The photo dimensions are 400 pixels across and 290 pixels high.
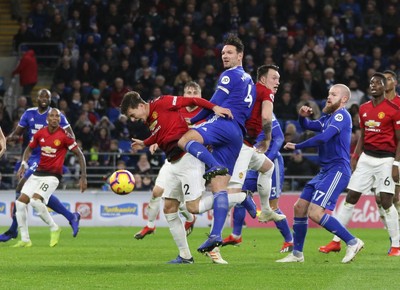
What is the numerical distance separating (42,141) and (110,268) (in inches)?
257

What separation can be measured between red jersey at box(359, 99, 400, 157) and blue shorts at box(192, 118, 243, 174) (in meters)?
3.75

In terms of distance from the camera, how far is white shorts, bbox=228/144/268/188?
1384 centimetres

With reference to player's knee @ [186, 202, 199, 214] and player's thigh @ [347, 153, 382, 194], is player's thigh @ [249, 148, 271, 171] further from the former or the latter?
player's knee @ [186, 202, 199, 214]

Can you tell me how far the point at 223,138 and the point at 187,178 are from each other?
68 cm

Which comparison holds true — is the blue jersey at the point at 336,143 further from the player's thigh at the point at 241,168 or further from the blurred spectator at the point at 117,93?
the blurred spectator at the point at 117,93

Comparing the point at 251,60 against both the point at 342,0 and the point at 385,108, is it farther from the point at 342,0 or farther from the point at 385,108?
the point at 385,108

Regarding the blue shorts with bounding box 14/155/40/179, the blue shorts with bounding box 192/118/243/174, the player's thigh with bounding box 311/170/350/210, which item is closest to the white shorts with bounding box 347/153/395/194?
the player's thigh with bounding box 311/170/350/210

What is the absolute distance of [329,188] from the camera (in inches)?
547

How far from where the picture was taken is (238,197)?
44.3 ft

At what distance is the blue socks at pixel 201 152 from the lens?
12328 mm

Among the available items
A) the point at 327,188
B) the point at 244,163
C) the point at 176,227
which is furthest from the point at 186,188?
the point at 327,188

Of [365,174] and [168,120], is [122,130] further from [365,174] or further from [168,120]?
[168,120]

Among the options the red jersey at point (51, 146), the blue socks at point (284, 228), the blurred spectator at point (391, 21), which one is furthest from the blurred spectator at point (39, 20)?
the blue socks at point (284, 228)

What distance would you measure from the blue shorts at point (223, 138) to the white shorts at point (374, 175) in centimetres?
382
